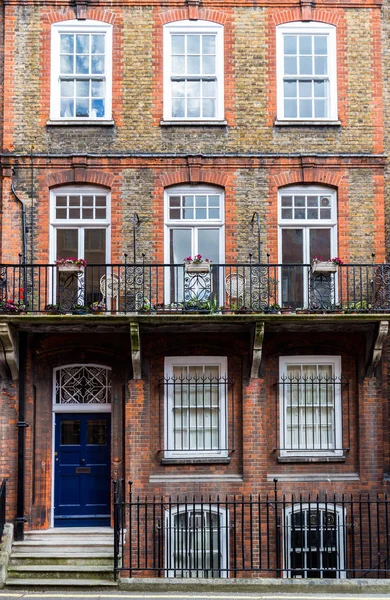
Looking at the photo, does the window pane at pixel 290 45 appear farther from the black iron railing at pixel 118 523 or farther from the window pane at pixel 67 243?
the black iron railing at pixel 118 523

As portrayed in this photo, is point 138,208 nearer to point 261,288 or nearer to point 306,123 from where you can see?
point 261,288

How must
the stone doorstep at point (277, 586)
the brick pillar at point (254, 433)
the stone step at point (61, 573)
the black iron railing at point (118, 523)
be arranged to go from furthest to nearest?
the brick pillar at point (254, 433) < the stone step at point (61, 573) < the black iron railing at point (118, 523) < the stone doorstep at point (277, 586)

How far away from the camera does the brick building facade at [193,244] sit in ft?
49.1

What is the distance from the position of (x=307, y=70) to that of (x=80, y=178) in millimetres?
5060

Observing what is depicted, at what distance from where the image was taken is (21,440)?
14.9m

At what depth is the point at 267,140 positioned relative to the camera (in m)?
15.9

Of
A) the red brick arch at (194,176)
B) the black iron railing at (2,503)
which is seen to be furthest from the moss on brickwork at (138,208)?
the black iron railing at (2,503)

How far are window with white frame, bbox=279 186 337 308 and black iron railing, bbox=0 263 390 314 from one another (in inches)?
19.8

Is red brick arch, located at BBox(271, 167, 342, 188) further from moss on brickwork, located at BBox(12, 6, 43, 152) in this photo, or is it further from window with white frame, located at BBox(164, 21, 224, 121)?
moss on brickwork, located at BBox(12, 6, 43, 152)

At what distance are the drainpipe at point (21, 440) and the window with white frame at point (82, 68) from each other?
4.66 m

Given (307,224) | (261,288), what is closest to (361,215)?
(307,224)

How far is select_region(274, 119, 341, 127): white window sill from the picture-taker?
15836mm

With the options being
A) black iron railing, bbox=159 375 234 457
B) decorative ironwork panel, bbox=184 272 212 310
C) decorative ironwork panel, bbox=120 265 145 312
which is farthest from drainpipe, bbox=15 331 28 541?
decorative ironwork panel, bbox=184 272 212 310

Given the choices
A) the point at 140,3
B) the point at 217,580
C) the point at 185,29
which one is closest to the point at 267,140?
the point at 185,29
